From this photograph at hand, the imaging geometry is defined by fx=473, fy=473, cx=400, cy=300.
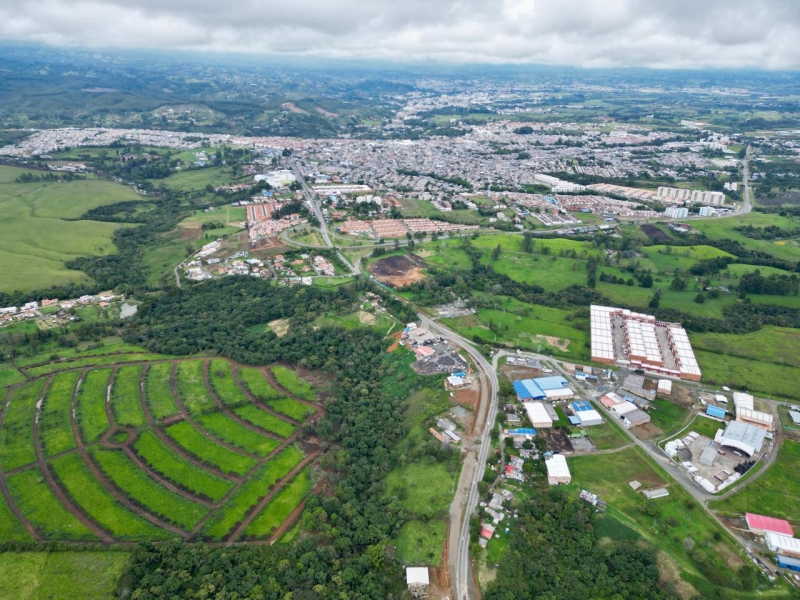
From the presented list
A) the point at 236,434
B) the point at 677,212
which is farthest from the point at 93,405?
the point at 677,212

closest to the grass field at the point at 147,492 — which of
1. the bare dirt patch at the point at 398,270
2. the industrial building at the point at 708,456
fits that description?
the bare dirt patch at the point at 398,270

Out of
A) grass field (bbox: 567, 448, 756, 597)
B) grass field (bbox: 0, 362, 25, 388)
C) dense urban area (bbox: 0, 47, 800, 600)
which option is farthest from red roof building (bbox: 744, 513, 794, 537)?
grass field (bbox: 0, 362, 25, 388)

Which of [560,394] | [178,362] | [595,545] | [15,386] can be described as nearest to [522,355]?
[560,394]

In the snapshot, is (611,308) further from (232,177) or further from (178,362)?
(232,177)

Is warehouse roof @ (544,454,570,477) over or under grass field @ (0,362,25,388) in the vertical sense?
over

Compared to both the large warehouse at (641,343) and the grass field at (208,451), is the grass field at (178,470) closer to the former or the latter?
the grass field at (208,451)

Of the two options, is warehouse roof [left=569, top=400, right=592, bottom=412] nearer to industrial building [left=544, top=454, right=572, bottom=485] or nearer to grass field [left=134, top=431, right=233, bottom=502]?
industrial building [left=544, top=454, right=572, bottom=485]
